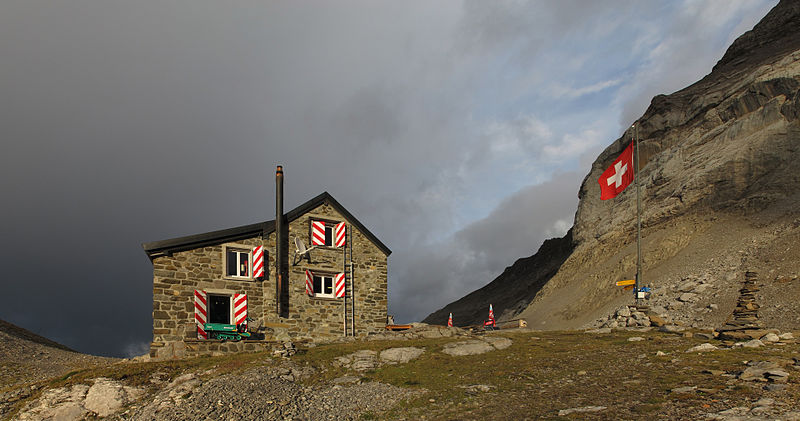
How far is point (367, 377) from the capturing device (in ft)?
55.7

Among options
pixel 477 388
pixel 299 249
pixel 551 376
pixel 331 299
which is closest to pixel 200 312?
pixel 299 249

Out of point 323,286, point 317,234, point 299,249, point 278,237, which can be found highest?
point 317,234

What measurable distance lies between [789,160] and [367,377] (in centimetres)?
4035

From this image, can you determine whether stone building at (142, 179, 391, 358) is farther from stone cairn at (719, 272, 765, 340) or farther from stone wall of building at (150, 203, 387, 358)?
stone cairn at (719, 272, 765, 340)

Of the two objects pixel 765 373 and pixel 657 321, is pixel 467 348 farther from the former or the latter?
pixel 657 321

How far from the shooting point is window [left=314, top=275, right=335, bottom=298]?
1122 inches

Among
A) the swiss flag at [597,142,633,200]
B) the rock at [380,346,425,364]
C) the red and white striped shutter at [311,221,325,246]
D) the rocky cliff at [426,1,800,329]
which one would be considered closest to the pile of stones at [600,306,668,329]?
the rocky cliff at [426,1,800,329]

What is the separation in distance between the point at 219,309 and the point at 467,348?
41.3ft

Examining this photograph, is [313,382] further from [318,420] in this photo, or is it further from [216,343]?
[216,343]

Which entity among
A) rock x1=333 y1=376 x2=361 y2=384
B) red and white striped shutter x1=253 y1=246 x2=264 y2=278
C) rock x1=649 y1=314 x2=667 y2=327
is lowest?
rock x1=333 y1=376 x2=361 y2=384

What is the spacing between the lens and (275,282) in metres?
26.7

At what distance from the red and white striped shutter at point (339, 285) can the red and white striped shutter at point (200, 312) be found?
7.34 m

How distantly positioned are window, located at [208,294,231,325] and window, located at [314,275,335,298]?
491 cm

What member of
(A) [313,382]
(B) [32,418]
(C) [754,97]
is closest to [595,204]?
(C) [754,97]
